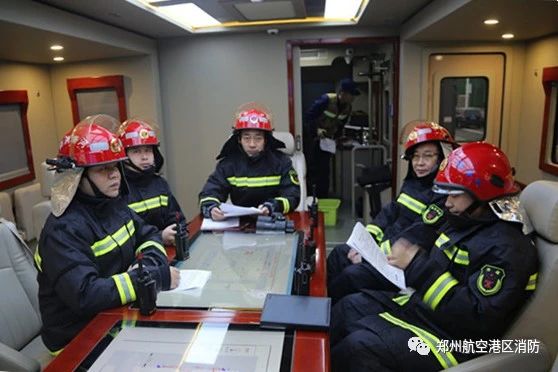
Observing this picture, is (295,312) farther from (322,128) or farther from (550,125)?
(322,128)

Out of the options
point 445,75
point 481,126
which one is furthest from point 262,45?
point 481,126

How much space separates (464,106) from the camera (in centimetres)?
416

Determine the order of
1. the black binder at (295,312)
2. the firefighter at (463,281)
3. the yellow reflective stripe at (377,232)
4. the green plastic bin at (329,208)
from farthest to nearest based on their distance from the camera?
1. the green plastic bin at (329,208)
2. the yellow reflective stripe at (377,232)
3. the firefighter at (463,281)
4. the black binder at (295,312)

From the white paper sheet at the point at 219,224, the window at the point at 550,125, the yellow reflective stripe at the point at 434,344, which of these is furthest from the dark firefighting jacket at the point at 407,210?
the window at the point at 550,125

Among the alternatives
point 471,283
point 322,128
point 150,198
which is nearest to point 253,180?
point 150,198

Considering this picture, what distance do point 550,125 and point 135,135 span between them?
3273 mm

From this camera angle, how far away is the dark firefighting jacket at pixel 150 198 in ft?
7.95

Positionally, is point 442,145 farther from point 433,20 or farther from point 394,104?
Answer: point 394,104

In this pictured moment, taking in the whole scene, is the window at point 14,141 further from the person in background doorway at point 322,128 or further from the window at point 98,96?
the person in background doorway at point 322,128

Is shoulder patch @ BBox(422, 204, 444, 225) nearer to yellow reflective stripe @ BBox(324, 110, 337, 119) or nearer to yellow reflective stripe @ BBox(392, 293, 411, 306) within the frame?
yellow reflective stripe @ BBox(392, 293, 411, 306)

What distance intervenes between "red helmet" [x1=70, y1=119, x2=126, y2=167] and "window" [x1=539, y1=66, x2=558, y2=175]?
11.0ft

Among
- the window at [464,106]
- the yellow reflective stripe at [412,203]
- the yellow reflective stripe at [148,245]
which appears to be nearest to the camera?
the yellow reflective stripe at [148,245]

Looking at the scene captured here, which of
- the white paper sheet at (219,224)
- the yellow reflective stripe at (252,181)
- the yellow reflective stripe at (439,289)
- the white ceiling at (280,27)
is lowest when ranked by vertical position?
the yellow reflective stripe at (439,289)

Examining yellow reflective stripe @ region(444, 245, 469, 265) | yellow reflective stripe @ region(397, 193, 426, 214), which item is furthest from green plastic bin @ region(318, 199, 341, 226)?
yellow reflective stripe @ region(444, 245, 469, 265)
